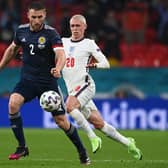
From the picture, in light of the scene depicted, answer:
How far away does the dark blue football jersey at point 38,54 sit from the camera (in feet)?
37.8

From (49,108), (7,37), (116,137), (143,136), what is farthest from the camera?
(7,37)

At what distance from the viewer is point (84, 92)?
13234 millimetres

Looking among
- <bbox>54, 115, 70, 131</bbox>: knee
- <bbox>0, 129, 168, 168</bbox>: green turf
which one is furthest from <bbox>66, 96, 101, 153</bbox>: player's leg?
<bbox>54, 115, 70, 131</bbox>: knee

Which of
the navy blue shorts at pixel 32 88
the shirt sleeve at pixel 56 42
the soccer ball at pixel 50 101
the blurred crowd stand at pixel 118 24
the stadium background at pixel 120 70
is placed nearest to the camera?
the soccer ball at pixel 50 101

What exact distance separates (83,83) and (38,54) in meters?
1.97

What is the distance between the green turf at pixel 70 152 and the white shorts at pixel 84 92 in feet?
2.95

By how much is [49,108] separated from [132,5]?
501 inches

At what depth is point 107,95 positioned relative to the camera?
21062 mm

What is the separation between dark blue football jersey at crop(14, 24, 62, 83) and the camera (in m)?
11.5

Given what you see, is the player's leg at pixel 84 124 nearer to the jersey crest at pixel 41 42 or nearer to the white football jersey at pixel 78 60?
the white football jersey at pixel 78 60

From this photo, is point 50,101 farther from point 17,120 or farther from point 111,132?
point 111,132

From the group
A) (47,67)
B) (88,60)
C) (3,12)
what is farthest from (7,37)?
(47,67)

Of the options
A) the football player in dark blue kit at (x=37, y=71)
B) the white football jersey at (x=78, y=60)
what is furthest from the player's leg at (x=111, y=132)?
the football player in dark blue kit at (x=37, y=71)

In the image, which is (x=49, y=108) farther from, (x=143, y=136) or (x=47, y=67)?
(x=143, y=136)
